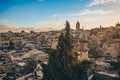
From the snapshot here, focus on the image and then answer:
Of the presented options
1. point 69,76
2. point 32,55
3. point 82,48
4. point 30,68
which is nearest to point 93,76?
point 69,76

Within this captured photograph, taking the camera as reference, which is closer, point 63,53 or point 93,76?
point 63,53

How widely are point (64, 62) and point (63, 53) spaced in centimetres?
128

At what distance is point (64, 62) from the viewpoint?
30.5 m

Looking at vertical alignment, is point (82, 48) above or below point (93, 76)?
above

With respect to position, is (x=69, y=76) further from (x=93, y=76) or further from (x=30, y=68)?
(x=30, y=68)

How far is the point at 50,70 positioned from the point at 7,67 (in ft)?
80.6

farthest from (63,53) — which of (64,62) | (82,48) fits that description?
(82,48)

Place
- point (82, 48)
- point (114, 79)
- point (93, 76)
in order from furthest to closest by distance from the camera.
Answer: point (82, 48) < point (93, 76) < point (114, 79)

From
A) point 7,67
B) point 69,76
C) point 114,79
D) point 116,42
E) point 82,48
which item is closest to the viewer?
point 69,76

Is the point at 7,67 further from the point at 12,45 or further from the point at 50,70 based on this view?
the point at 12,45

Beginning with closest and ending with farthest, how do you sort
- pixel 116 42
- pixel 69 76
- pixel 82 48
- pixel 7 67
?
pixel 69 76 → pixel 82 48 → pixel 7 67 → pixel 116 42

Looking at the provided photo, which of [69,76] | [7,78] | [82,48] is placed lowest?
[7,78]

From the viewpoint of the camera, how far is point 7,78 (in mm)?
41031

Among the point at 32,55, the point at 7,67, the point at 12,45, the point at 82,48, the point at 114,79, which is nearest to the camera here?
the point at 114,79
